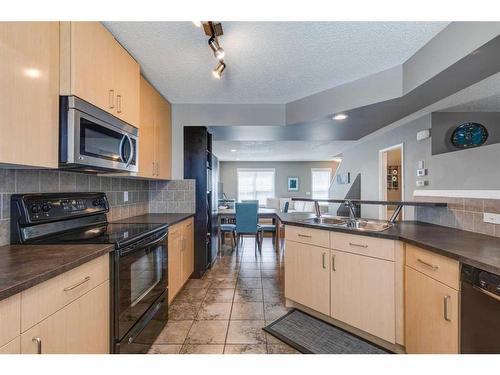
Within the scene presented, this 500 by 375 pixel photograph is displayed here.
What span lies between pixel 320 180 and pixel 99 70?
7.99m

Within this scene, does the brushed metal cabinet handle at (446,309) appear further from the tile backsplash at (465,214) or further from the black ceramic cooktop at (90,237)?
the black ceramic cooktop at (90,237)

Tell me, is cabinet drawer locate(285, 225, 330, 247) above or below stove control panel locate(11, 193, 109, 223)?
below

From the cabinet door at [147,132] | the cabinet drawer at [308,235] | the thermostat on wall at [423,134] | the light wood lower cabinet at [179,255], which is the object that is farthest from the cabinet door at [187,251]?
the thermostat on wall at [423,134]

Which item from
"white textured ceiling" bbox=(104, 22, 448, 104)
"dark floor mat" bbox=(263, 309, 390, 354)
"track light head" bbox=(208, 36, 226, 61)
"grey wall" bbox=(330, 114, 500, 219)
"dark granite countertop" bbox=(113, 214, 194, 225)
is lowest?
"dark floor mat" bbox=(263, 309, 390, 354)

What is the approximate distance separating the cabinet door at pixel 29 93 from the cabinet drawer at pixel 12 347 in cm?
68

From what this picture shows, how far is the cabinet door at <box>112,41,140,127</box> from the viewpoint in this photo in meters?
1.64

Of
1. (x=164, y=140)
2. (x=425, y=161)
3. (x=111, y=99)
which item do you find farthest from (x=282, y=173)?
(x=111, y=99)

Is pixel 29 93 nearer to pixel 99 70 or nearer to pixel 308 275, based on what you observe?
pixel 99 70

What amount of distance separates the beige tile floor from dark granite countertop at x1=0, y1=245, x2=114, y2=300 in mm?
1022

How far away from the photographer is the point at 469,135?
2859 millimetres

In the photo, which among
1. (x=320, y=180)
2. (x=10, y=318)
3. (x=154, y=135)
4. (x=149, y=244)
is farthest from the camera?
(x=320, y=180)

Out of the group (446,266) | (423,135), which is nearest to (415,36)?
(446,266)

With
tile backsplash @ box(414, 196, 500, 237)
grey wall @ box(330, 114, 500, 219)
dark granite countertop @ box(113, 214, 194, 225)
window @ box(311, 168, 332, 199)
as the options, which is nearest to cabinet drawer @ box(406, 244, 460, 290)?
tile backsplash @ box(414, 196, 500, 237)

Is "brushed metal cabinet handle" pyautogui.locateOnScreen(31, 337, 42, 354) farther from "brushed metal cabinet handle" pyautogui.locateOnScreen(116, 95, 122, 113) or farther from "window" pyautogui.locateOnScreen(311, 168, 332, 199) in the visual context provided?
"window" pyautogui.locateOnScreen(311, 168, 332, 199)
